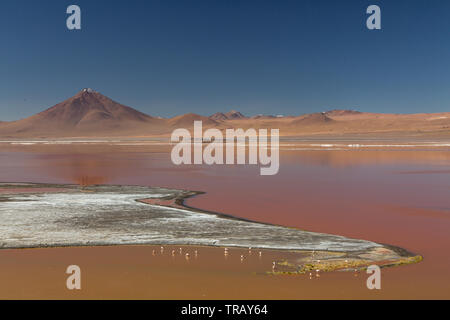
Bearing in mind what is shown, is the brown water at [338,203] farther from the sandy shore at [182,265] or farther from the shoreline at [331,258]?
the shoreline at [331,258]

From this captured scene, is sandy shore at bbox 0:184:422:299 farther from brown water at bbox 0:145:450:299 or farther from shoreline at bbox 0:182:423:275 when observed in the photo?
brown water at bbox 0:145:450:299

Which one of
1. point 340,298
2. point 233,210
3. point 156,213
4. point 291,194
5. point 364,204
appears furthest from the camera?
point 291,194

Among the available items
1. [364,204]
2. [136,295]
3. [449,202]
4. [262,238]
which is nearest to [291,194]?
[364,204]

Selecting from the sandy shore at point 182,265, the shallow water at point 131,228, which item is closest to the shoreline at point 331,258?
the sandy shore at point 182,265

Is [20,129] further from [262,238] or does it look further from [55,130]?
[262,238]

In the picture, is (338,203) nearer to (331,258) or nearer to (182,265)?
(331,258)

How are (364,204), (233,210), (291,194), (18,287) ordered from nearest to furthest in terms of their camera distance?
(18,287)
(233,210)
(364,204)
(291,194)

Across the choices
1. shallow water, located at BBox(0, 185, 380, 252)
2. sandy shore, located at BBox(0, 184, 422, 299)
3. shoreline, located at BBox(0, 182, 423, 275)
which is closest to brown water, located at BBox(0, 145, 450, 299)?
sandy shore, located at BBox(0, 184, 422, 299)

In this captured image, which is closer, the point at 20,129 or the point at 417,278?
the point at 417,278
